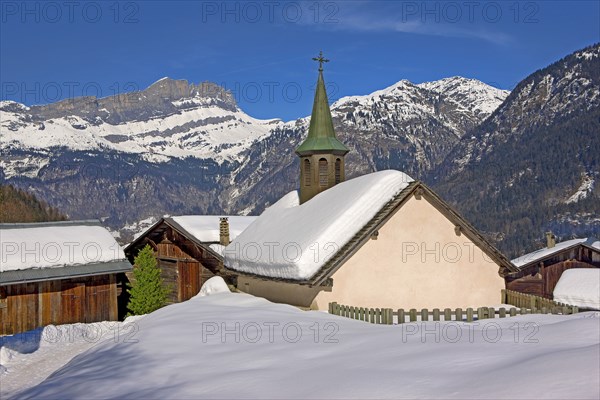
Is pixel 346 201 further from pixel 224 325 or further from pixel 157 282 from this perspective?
pixel 157 282

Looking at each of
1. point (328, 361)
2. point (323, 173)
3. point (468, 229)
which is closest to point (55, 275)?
point (323, 173)

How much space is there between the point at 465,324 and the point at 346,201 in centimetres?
815

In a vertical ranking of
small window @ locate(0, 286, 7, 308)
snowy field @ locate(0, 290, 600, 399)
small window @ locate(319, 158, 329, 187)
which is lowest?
small window @ locate(0, 286, 7, 308)

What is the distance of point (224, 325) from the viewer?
17.6 meters

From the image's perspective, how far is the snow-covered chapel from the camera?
789 inches

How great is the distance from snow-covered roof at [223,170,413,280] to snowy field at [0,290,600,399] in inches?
84.4

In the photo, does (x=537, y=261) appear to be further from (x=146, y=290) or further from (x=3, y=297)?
(x=3, y=297)

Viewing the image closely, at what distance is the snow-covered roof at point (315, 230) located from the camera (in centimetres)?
2011

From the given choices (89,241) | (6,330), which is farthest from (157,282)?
(6,330)

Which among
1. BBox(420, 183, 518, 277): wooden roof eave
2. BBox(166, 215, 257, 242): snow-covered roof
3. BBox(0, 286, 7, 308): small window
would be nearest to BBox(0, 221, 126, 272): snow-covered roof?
BBox(0, 286, 7, 308): small window

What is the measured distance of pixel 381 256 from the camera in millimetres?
20750

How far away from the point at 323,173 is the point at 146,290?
433 inches

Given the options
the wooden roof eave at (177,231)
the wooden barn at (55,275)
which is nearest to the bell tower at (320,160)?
the wooden roof eave at (177,231)

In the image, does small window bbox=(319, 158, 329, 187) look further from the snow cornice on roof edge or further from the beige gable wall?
the beige gable wall
